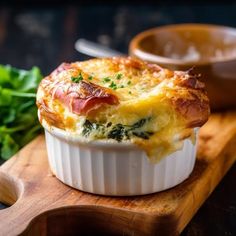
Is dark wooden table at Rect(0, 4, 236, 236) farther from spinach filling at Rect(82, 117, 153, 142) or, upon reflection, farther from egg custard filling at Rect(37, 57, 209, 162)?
spinach filling at Rect(82, 117, 153, 142)

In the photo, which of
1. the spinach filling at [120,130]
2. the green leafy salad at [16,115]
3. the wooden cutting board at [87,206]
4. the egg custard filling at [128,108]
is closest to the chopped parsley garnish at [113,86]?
the egg custard filling at [128,108]

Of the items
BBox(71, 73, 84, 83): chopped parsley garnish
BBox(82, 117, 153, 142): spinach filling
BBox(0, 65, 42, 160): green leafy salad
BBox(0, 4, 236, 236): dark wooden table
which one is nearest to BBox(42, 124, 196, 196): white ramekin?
BBox(82, 117, 153, 142): spinach filling

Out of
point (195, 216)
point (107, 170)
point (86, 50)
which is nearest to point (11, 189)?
point (107, 170)

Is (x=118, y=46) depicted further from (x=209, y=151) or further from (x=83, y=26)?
(x=209, y=151)

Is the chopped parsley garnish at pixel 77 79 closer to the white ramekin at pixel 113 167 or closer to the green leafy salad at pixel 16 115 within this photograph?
the white ramekin at pixel 113 167

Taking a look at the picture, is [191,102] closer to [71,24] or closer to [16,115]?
[16,115]

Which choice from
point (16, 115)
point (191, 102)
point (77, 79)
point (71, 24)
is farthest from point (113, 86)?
point (71, 24)
